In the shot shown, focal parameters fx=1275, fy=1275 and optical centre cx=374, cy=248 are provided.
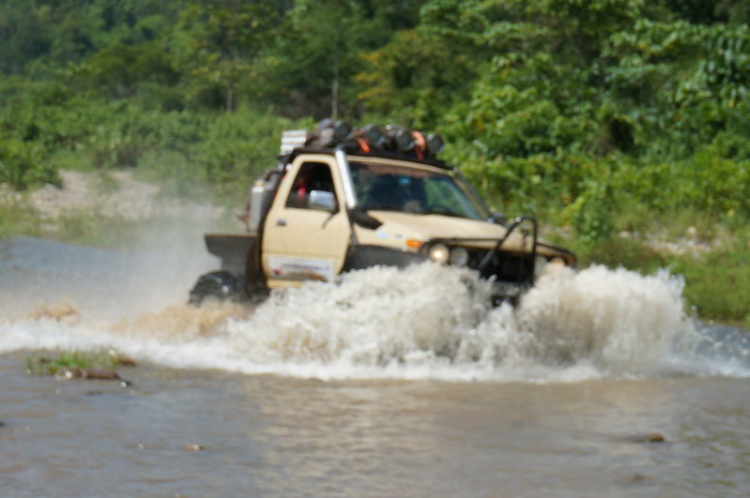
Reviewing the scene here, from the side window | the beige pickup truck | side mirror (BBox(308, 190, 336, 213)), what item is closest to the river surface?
the beige pickup truck

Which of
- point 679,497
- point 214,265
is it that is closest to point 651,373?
point 679,497

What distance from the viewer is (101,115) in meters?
37.8

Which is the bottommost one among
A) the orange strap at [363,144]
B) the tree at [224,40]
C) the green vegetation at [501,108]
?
the orange strap at [363,144]

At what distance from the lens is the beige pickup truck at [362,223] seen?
9.16 meters

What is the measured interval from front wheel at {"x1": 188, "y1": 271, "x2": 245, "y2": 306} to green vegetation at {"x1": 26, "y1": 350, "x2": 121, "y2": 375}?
169 cm

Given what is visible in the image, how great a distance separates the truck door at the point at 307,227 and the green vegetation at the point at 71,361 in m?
1.63

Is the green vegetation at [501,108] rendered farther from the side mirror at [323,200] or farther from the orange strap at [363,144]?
the side mirror at [323,200]

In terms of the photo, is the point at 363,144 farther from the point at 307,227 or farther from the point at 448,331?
the point at 448,331

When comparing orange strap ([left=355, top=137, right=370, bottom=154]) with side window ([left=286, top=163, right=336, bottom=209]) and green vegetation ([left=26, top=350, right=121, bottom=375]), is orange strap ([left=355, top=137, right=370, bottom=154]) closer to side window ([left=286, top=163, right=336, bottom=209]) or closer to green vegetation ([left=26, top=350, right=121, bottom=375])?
side window ([left=286, top=163, right=336, bottom=209])

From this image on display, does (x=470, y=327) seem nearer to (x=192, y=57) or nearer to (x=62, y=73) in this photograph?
(x=192, y=57)

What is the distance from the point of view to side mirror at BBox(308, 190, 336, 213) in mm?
9711

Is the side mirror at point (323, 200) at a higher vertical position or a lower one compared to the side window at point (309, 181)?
lower

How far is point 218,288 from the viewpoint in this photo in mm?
10711

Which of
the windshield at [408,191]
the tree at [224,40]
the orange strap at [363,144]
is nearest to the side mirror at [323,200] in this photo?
the windshield at [408,191]
